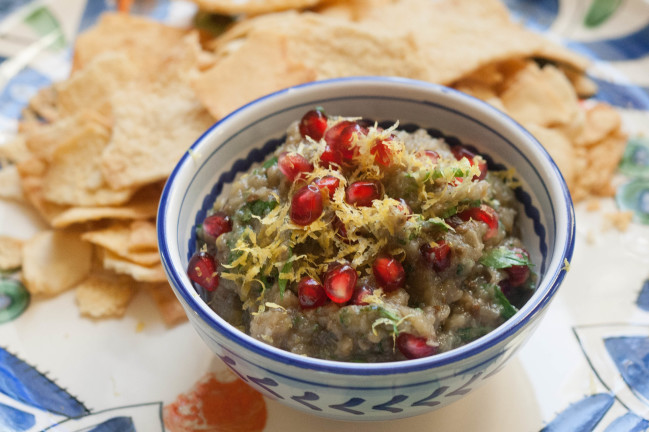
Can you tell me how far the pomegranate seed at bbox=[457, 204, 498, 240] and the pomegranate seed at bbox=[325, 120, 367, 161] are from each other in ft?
1.21

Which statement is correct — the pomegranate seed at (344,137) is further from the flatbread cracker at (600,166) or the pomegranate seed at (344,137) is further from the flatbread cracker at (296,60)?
the flatbread cracker at (600,166)

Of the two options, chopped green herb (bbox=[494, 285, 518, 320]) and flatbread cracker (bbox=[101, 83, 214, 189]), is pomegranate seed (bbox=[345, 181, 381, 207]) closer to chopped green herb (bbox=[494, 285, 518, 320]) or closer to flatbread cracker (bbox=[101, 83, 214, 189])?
chopped green herb (bbox=[494, 285, 518, 320])

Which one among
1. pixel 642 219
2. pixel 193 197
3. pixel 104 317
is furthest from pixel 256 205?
pixel 642 219

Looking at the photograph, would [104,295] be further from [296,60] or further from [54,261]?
[296,60]

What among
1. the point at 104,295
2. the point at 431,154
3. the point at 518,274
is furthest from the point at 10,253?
the point at 518,274

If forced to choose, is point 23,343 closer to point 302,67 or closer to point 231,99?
point 231,99

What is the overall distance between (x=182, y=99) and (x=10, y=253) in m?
0.97

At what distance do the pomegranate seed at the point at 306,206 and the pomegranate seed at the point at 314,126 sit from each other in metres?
0.34

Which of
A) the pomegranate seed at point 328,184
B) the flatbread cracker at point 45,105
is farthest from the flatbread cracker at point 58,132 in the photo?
the pomegranate seed at point 328,184

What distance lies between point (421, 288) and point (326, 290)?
27 cm

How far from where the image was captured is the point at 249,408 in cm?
204

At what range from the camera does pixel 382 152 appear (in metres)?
1.85

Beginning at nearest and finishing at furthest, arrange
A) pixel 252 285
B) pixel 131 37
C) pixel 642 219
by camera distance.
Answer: pixel 252 285, pixel 642 219, pixel 131 37

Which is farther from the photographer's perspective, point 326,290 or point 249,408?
point 249,408
